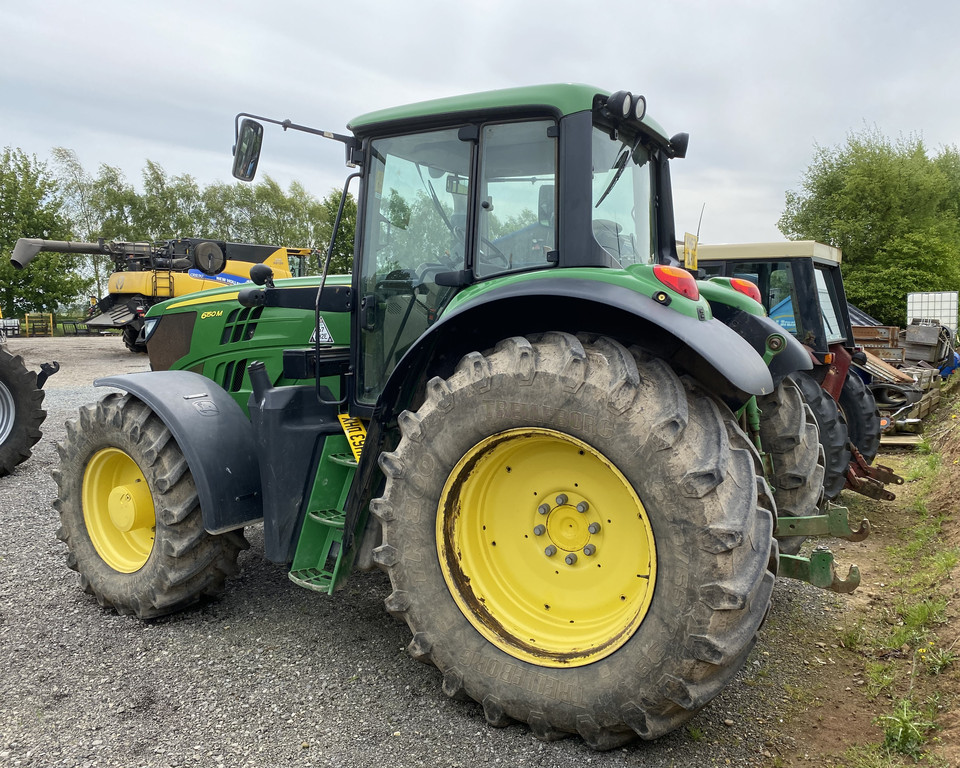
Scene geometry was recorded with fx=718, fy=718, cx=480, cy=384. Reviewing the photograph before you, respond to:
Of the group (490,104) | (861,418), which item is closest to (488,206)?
(490,104)

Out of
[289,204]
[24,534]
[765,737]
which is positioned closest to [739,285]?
[765,737]

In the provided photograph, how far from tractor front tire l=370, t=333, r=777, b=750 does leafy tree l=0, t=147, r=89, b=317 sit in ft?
102

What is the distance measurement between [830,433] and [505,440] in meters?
3.97

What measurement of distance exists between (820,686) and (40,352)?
2116 cm

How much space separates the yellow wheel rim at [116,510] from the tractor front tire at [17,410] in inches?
141

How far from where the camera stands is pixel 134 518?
141 inches

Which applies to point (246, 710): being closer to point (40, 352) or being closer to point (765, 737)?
point (765, 737)

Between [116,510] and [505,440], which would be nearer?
[505,440]

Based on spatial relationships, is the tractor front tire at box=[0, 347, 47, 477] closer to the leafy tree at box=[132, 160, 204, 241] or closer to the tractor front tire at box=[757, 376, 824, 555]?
the tractor front tire at box=[757, 376, 824, 555]

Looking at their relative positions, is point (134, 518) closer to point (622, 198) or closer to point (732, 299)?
point (622, 198)

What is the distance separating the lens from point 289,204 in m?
42.7

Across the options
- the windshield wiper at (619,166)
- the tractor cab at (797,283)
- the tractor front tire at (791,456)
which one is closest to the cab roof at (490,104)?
the windshield wiper at (619,166)

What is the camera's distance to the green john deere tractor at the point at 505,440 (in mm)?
2309

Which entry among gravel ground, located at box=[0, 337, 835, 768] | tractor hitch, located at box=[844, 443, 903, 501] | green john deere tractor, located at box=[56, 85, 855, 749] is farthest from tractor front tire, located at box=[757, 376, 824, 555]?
tractor hitch, located at box=[844, 443, 903, 501]
